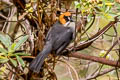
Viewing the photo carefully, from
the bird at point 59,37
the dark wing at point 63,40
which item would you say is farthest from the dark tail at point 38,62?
the dark wing at point 63,40

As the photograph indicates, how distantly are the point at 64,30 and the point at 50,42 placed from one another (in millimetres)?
222

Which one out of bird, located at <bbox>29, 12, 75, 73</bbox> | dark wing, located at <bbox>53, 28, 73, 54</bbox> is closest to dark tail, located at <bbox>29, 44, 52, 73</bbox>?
bird, located at <bbox>29, 12, 75, 73</bbox>

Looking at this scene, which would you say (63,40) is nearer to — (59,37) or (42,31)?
(59,37)

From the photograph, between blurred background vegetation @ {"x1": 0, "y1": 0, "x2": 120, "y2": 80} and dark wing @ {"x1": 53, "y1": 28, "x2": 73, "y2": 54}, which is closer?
blurred background vegetation @ {"x1": 0, "y1": 0, "x2": 120, "y2": 80}

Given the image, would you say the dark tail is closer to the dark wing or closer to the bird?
the bird

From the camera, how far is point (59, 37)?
2369 millimetres

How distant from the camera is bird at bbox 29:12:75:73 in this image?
2055 mm

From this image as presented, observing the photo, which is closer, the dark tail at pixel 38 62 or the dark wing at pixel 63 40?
the dark tail at pixel 38 62

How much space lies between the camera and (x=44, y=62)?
2117 mm

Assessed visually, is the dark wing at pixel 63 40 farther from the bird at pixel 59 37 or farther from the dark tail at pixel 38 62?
the dark tail at pixel 38 62

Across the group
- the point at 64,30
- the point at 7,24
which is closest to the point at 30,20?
Result: the point at 64,30

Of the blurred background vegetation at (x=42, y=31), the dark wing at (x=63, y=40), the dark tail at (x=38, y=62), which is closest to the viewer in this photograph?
the blurred background vegetation at (x=42, y=31)

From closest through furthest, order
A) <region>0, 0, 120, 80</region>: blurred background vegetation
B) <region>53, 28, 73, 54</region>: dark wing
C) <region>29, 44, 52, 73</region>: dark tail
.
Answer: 1. <region>0, 0, 120, 80</region>: blurred background vegetation
2. <region>29, 44, 52, 73</region>: dark tail
3. <region>53, 28, 73, 54</region>: dark wing

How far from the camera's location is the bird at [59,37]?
205cm
